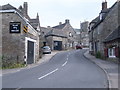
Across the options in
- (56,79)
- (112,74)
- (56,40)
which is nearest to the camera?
(56,79)

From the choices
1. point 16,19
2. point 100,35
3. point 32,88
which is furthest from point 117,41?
point 32,88

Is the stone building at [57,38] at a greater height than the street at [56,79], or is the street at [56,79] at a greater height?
the stone building at [57,38]

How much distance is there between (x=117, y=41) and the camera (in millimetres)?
23609

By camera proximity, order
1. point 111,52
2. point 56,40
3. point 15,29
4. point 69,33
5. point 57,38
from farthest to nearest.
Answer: point 69,33, point 57,38, point 56,40, point 111,52, point 15,29

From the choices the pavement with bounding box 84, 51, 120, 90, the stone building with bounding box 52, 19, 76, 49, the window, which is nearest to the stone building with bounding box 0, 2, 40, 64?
the pavement with bounding box 84, 51, 120, 90

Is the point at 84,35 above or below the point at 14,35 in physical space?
above

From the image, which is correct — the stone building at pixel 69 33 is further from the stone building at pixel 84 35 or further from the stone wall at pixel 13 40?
the stone wall at pixel 13 40

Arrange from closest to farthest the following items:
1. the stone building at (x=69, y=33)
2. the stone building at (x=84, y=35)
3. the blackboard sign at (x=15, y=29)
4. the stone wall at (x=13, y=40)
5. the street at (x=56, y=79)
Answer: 1. the street at (x=56, y=79)
2. the stone wall at (x=13, y=40)
3. the blackboard sign at (x=15, y=29)
4. the stone building at (x=69, y=33)
5. the stone building at (x=84, y=35)

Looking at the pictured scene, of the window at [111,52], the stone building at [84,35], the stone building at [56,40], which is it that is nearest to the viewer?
the window at [111,52]

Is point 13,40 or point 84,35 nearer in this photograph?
point 13,40

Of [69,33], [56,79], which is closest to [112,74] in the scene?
[56,79]

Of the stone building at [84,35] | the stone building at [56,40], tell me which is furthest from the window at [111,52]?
the stone building at [84,35]

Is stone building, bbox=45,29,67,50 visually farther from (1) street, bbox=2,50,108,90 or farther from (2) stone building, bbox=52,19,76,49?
(1) street, bbox=2,50,108,90

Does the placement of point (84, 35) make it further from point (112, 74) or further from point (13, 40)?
point (112, 74)
